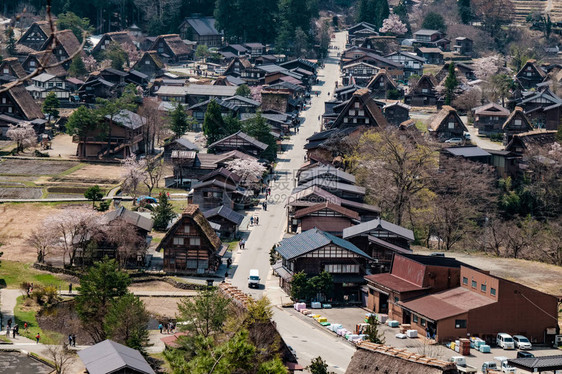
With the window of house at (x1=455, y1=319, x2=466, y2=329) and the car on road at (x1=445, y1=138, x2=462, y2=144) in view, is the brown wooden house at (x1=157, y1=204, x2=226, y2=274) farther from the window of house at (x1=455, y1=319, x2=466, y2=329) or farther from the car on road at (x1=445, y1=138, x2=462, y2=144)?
the car on road at (x1=445, y1=138, x2=462, y2=144)

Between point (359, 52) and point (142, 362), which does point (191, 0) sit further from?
point (142, 362)

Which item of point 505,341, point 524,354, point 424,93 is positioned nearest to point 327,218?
point 505,341

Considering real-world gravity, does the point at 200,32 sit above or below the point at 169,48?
above

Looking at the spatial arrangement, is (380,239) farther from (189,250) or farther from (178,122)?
(178,122)

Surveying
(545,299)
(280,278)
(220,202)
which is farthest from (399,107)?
(545,299)

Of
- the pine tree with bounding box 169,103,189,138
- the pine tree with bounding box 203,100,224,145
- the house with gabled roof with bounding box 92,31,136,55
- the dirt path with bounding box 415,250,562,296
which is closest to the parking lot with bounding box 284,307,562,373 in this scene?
the dirt path with bounding box 415,250,562,296

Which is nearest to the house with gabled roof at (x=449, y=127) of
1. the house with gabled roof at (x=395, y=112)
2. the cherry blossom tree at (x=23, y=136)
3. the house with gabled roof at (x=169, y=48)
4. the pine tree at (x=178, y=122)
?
the house with gabled roof at (x=395, y=112)
